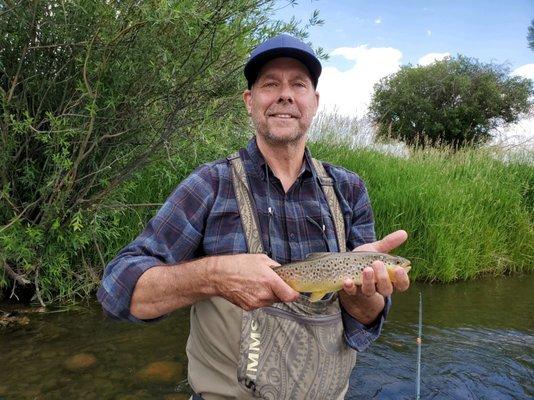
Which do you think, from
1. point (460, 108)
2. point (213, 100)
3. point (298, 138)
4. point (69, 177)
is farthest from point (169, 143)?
point (460, 108)

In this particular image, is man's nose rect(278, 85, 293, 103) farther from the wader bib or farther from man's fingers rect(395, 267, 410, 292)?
man's fingers rect(395, 267, 410, 292)

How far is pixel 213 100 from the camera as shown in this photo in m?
5.64

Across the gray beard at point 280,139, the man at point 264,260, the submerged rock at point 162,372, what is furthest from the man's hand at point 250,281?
the submerged rock at point 162,372

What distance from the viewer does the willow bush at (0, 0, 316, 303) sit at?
4730 mm

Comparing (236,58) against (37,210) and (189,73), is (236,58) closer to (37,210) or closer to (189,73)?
(189,73)

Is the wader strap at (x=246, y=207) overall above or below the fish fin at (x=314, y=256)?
above

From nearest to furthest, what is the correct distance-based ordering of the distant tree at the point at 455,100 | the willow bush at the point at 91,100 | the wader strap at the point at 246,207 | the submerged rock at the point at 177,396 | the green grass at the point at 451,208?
the wader strap at the point at 246,207 → the submerged rock at the point at 177,396 → the willow bush at the point at 91,100 → the green grass at the point at 451,208 → the distant tree at the point at 455,100

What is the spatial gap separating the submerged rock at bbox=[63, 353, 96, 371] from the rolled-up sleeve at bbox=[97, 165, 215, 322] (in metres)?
2.73

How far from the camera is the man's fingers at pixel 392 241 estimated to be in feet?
7.03

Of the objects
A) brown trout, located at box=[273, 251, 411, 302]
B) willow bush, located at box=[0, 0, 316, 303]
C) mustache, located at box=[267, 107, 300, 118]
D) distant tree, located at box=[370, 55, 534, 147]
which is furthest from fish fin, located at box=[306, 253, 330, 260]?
distant tree, located at box=[370, 55, 534, 147]

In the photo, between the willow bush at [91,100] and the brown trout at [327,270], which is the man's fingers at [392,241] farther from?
the willow bush at [91,100]

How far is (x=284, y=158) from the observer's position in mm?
2557

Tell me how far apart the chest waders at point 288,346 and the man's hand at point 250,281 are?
0.26 metres

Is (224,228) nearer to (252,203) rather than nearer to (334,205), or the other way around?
(252,203)
